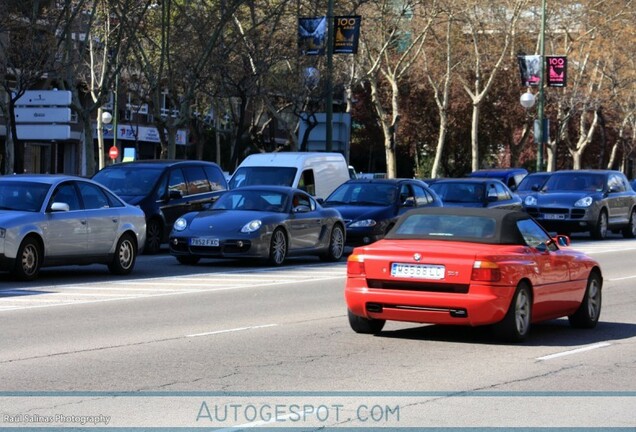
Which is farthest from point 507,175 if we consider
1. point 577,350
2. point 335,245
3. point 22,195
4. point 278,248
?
point 577,350

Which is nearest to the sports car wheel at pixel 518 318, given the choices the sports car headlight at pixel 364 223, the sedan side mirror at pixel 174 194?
the sports car headlight at pixel 364 223

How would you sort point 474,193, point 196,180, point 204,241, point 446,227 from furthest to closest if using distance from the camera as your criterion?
1. point 474,193
2. point 196,180
3. point 204,241
4. point 446,227

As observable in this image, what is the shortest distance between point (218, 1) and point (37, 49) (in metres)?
6.81

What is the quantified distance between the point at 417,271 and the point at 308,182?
1914cm

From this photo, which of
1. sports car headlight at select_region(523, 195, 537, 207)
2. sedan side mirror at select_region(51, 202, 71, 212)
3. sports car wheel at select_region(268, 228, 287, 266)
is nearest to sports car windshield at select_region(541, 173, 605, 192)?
sports car headlight at select_region(523, 195, 537, 207)

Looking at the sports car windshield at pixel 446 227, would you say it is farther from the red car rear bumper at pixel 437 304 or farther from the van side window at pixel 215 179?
the van side window at pixel 215 179

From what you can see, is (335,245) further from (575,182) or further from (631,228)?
(631,228)

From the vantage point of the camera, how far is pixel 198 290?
1842 cm

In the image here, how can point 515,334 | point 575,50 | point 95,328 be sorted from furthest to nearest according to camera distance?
point 575,50 → point 95,328 → point 515,334

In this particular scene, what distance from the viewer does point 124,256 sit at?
2083 centimetres

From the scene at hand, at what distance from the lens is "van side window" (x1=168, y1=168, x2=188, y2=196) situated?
2752 centimetres

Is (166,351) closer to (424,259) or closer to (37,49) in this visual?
(424,259)

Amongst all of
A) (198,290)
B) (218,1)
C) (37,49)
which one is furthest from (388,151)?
(198,290)

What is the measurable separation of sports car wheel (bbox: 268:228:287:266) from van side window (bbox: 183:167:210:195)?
192 inches
